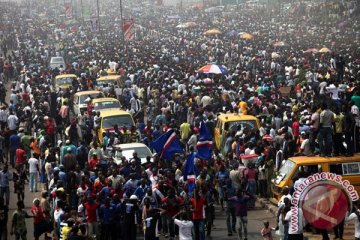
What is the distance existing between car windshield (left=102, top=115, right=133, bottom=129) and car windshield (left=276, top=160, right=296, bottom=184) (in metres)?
7.88

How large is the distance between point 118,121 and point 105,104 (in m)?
3.49

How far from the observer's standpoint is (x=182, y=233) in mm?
18688

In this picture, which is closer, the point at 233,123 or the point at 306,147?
the point at 306,147

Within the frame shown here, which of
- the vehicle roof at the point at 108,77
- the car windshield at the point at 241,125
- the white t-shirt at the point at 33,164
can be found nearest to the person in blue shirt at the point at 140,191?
the white t-shirt at the point at 33,164

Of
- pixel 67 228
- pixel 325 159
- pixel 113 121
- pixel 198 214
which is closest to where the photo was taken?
pixel 67 228

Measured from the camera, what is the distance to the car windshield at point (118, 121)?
29375 millimetres

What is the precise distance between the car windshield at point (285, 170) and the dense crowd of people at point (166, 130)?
32.6 inches

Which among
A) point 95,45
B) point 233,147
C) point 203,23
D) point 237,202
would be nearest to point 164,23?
point 203,23

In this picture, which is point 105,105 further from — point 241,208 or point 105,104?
point 241,208

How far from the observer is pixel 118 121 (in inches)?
1163

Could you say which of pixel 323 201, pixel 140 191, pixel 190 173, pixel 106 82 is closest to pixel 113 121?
pixel 190 173

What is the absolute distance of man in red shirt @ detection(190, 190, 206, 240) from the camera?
65.0 feet

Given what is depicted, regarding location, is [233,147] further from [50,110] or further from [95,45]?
[95,45]

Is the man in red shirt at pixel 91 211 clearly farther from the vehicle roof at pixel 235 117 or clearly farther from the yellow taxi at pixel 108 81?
the yellow taxi at pixel 108 81
